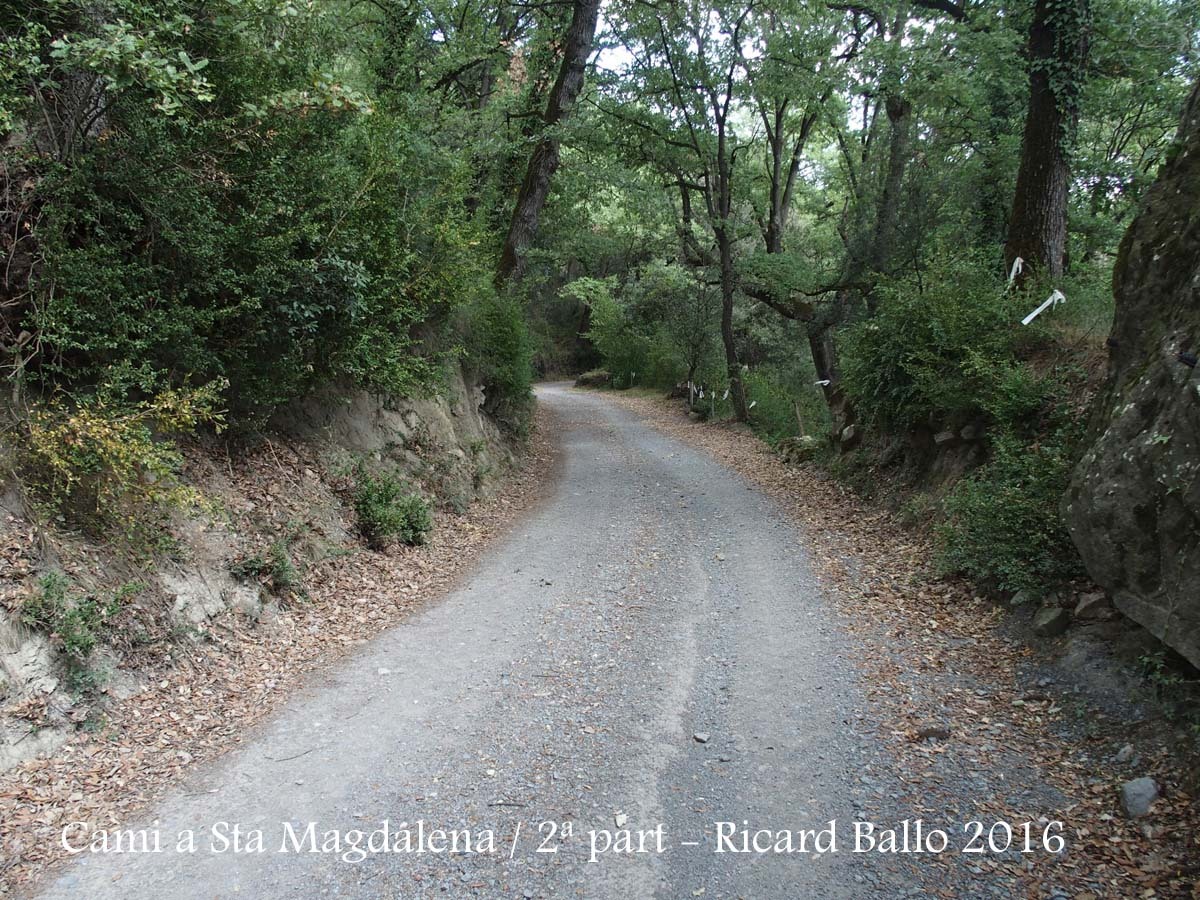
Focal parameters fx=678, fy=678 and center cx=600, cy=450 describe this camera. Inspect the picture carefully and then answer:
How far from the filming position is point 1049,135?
8.70 meters

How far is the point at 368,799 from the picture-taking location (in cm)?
393

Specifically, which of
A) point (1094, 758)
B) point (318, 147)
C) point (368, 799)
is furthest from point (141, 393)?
point (1094, 758)

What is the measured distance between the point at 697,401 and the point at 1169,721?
19513 mm

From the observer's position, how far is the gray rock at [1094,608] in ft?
16.5

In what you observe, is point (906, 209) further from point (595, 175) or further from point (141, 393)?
point (141, 393)

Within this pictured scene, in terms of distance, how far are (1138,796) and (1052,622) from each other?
6.05ft

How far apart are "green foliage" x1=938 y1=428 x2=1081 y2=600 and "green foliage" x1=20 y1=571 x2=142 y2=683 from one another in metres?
6.99

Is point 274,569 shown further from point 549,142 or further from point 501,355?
point 549,142

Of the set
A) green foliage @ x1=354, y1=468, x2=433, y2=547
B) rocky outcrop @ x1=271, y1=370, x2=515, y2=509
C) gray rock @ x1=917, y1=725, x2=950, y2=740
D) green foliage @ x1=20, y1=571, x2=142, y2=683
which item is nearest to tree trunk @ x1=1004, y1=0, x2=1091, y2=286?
gray rock @ x1=917, y1=725, x2=950, y2=740

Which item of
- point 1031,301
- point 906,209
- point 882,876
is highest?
point 906,209

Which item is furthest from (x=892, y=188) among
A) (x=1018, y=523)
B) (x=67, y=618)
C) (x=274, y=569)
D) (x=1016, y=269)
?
(x=67, y=618)

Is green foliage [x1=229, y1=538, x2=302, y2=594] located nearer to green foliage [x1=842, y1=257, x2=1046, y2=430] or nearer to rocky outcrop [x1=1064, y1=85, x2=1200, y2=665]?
rocky outcrop [x1=1064, y1=85, x2=1200, y2=665]

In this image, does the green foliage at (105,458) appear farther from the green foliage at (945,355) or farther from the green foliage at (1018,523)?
the green foliage at (945,355)

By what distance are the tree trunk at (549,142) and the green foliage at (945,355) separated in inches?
281
